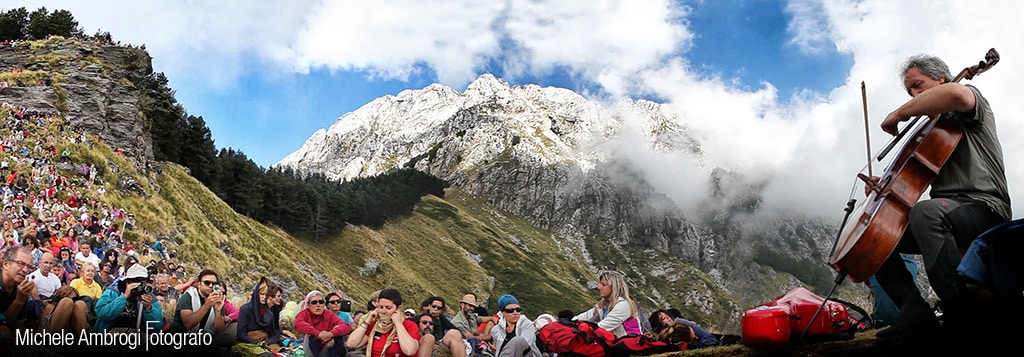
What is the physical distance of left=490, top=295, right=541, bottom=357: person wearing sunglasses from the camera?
26.1ft

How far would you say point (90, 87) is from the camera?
44.3 meters

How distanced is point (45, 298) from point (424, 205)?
102 metres

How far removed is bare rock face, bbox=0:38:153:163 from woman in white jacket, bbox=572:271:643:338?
42613 mm

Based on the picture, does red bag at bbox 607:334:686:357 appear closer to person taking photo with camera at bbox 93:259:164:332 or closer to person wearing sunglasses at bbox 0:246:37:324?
person taking photo with camera at bbox 93:259:164:332

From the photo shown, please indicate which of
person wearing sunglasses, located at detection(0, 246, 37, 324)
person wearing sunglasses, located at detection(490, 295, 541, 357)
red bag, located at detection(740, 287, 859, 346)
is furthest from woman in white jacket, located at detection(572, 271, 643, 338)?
person wearing sunglasses, located at detection(0, 246, 37, 324)

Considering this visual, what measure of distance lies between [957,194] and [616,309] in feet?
17.2

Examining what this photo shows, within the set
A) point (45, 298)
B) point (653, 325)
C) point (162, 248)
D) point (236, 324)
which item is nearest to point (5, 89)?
point (162, 248)

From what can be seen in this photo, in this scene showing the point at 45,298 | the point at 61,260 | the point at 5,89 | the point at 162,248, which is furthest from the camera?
the point at 5,89

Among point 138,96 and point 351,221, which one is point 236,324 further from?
point 351,221

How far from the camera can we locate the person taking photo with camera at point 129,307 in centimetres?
776

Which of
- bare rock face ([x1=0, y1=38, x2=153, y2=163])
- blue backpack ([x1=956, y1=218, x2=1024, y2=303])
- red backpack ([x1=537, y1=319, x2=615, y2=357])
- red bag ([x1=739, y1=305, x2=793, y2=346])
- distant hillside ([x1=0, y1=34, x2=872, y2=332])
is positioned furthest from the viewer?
bare rock face ([x1=0, y1=38, x2=153, y2=163])

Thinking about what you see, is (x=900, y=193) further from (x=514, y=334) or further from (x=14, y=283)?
(x=14, y=283)

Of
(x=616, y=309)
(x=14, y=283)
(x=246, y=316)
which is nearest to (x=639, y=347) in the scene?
(x=616, y=309)

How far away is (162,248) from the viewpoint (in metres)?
28.7
